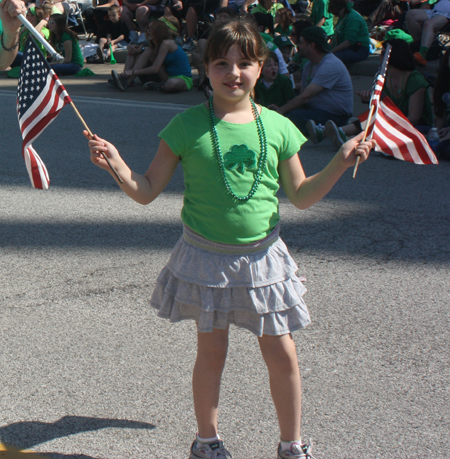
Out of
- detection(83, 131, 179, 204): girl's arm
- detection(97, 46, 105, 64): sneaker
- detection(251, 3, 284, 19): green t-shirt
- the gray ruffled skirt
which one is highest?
detection(83, 131, 179, 204): girl's arm

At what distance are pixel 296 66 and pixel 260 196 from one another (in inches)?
331

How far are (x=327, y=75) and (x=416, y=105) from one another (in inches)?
43.0

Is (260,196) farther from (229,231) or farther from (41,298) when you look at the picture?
(41,298)

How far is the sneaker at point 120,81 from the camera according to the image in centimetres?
1137

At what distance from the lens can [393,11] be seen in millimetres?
13773

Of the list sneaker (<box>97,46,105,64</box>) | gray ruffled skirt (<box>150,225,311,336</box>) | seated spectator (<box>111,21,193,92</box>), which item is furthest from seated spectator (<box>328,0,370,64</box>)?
gray ruffled skirt (<box>150,225,311,336</box>)

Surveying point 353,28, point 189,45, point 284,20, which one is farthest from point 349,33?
point 189,45

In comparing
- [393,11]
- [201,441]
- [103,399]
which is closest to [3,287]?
[103,399]

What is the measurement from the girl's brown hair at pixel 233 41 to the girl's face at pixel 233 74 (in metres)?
0.01

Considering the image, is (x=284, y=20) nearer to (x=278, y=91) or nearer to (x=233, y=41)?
(x=278, y=91)

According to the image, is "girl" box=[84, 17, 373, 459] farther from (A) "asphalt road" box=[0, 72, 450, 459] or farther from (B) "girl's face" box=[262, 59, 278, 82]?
(B) "girl's face" box=[262, 59, 278, 82]

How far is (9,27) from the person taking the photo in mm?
3150

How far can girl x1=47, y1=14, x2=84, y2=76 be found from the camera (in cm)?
1312

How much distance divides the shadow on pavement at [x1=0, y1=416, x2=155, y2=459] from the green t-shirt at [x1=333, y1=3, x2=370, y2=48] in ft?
32.2
